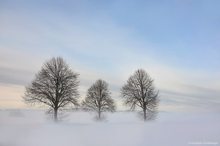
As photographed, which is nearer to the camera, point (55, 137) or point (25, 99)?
point (55, 137)

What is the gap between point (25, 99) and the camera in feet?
126

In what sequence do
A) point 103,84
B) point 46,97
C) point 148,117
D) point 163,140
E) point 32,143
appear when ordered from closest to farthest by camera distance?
1. point 163,140
2. point 32,143
3. point 46,97
4. point 148,117
5. point 103,84

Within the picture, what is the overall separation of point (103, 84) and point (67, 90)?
1592 cm

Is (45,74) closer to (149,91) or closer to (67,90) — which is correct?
(67,90)

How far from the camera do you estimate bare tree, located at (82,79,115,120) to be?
5025 centimetres

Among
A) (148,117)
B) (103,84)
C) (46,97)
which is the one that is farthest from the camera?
(103,84)

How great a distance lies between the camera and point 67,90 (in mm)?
38375

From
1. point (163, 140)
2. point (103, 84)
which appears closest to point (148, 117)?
point (103, 84)

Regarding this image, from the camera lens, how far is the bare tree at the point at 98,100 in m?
50.2

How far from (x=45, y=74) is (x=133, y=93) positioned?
15.1 metres

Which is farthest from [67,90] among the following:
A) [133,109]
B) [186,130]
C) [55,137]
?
[186,130]

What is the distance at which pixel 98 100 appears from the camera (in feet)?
168

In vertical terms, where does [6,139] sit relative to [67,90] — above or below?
below

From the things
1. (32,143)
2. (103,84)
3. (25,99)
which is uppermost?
(103,84)
